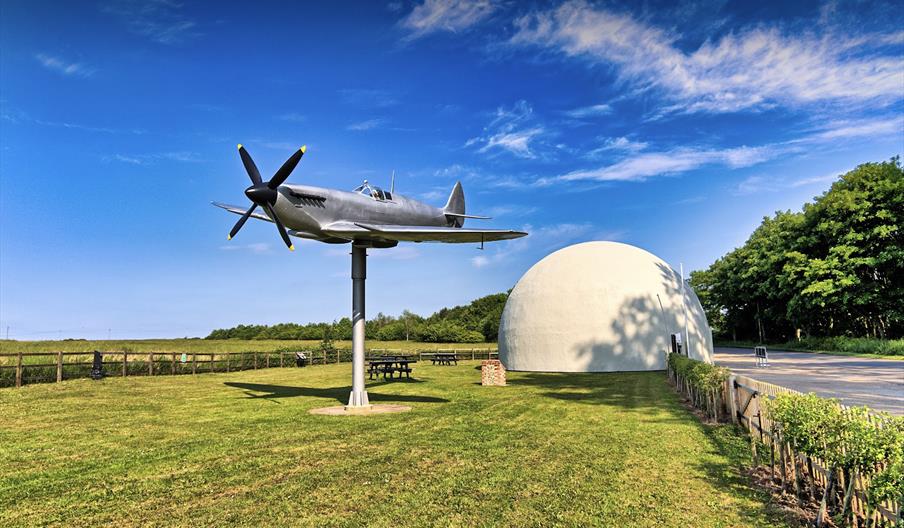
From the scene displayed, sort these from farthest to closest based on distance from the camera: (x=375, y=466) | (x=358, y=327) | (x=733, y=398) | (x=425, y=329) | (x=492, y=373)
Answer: (x=425, y=329) → (x=492, y=373) → (x=358, y=327) → (x=733, y=398) → (x=375, y=466)

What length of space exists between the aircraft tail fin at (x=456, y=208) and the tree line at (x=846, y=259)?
37412 mm

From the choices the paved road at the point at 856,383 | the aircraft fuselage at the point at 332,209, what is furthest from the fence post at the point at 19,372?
the paved road at the point at 856,383

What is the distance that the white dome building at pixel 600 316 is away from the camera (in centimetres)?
2936

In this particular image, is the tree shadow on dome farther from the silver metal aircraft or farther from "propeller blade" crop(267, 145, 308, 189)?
Answer: "propeller blade" crop(267, 145, 308, 189)

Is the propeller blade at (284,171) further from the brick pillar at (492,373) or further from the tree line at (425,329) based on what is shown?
the tree line at (425,329)

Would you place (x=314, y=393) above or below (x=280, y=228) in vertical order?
below

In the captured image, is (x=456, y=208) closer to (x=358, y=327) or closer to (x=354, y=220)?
(x=354, y=220)

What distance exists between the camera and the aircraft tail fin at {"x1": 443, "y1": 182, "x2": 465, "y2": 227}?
1656 cm

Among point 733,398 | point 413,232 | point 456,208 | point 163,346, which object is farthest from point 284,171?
point 163,346

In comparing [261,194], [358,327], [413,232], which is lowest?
[358,327]

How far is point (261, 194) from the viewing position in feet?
40.8

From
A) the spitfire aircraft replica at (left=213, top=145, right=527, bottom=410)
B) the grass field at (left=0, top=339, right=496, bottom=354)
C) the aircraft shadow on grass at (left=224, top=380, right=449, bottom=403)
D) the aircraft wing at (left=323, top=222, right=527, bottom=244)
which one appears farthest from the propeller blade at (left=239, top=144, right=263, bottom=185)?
the grass field at (left=0, top=339, right=496, bottom=354)

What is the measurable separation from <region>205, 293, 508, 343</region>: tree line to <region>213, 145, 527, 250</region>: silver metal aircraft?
171 ft

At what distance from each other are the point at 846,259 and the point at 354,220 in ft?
145
